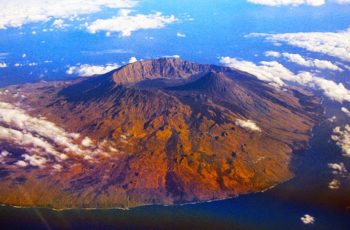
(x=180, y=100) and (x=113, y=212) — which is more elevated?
(x=180, y=100)

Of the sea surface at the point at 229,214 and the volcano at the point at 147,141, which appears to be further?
the volcano at the point at 147,141

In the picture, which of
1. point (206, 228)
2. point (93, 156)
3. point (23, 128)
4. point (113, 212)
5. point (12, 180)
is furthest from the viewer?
point (23, 128)

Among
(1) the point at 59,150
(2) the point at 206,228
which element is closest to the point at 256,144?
(2) the point at 206,228

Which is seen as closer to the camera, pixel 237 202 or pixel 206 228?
pixel 206 228

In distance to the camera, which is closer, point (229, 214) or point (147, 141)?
point (229, 214)

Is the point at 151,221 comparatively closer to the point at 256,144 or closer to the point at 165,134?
the point at 165,134

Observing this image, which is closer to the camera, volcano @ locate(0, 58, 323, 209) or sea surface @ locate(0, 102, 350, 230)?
sea surface @ locate(0, 102, 350, 230)

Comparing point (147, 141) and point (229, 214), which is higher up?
point (147, 141)

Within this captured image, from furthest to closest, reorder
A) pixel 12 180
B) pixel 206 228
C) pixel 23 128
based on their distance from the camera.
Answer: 1. pixel 23 128
2. pixel 12 180
3. pixel 206 228
